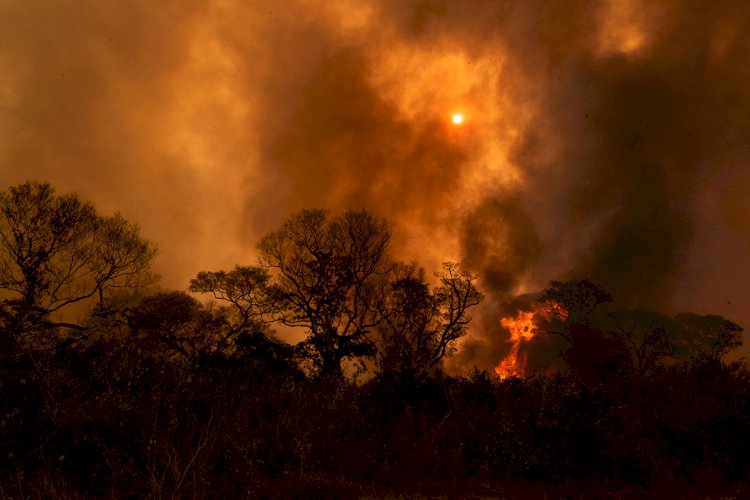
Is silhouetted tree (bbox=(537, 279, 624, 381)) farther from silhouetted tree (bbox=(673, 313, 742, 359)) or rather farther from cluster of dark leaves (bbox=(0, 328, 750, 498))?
cluster of dark leaves (bbox=(0, 328, 750, 498))

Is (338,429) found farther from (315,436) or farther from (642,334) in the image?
(642,334)

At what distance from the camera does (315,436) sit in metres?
10.4

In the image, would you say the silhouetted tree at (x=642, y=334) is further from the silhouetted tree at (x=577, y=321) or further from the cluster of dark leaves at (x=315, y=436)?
the cluster of dark leaves at (x=315, y=436)

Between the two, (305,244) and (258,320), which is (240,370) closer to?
(258,320)

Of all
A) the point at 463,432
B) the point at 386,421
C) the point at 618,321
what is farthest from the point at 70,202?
the point at 618,321

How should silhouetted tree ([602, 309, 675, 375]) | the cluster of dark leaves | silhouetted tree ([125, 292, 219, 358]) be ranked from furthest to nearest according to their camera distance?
silhouetted tree ([602, 309, 675, 375]) → silhouetted tree ([125, 292, 219, 358]) → the cluster of dark leaves

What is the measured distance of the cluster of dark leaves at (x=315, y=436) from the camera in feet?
24.9

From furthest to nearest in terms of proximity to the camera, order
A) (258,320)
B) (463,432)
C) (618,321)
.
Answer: (618,321) → (258,320) → (463,432)

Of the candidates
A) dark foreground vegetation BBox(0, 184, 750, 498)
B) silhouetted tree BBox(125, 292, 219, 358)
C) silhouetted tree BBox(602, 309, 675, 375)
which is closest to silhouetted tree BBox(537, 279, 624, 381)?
silhouetted tree BBox(602, 309, 675, 375)

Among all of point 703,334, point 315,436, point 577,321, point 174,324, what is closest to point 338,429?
point 315,436

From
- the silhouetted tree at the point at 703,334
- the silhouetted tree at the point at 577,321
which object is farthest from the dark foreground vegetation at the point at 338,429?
the silhouetted tree at the point at 703,334

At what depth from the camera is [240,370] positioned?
683 inches

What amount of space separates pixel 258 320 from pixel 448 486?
2281 cm

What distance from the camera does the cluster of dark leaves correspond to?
758 centimetres
